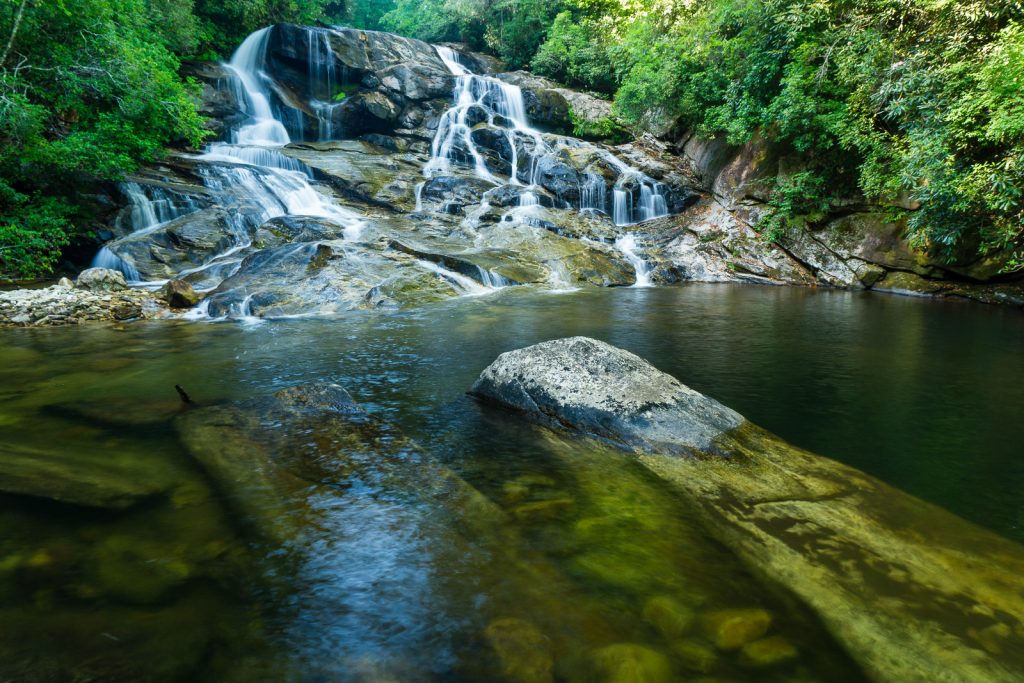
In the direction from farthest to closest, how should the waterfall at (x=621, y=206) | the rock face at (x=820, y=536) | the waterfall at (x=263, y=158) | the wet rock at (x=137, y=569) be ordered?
the waterfall at (x=621, y=206)
the waterfall at (x=263, y=158)
the wet rock at (x=137, y=569)
the rock face at (x=820, y=536)

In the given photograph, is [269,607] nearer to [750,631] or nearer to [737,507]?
[750,631]

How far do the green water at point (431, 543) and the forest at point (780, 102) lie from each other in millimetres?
5929

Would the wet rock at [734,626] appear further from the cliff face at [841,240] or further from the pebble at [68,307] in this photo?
the cliff face at [841,240]

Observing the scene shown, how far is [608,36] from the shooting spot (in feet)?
90.3

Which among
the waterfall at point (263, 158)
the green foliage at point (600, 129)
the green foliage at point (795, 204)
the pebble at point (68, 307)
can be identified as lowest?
the pebble at point (68, 307)

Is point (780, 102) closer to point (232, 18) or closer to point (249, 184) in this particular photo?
point (249, 184)

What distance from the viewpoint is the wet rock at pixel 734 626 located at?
1974 millimetres

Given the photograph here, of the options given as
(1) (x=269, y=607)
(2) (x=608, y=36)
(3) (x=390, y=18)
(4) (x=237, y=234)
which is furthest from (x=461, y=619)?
(3) (x=390, y=18)

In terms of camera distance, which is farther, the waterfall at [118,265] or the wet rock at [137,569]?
the waterfall at [118,265]

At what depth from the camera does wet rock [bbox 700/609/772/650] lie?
197 centimetres

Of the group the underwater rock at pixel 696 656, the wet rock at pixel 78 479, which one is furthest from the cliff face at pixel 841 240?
the wet rock at pixel 78 479

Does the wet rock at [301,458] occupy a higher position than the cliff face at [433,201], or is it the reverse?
the cliff face at [433,201]

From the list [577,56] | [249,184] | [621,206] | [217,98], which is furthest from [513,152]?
[217,98]

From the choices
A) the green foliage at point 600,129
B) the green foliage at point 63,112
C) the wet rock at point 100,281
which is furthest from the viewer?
the green foliage at point 600,129
